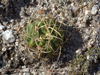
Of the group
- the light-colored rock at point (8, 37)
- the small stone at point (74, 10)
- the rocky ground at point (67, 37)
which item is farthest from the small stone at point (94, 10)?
the light-colored rock at point (8, 37)

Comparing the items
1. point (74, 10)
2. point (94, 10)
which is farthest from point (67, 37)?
point (94, 10)

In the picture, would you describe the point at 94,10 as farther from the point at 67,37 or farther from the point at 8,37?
the point at 8,37

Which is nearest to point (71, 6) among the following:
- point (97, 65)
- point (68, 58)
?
point (68, 58)

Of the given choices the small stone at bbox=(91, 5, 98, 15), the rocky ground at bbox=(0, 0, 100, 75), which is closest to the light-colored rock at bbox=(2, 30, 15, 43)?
the rocky ground at bbox=(0, 0, 100, 75)

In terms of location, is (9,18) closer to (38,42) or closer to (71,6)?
(38,42)

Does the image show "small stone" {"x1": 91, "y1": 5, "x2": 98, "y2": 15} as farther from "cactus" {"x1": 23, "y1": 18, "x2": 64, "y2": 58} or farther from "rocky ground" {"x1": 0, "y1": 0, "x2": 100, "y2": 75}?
"cactus" {"x1": 23, "y1": 18, "x2": 64, "y2": 58}

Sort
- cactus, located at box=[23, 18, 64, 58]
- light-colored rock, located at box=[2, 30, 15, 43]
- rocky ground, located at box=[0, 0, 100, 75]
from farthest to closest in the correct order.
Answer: light-colored rock, located at box=[2, 30, 15, 43]
rocky ground, located at box=[0, 0, 100, 75]
cactus, located at box=[23, 18, 64, 58]
